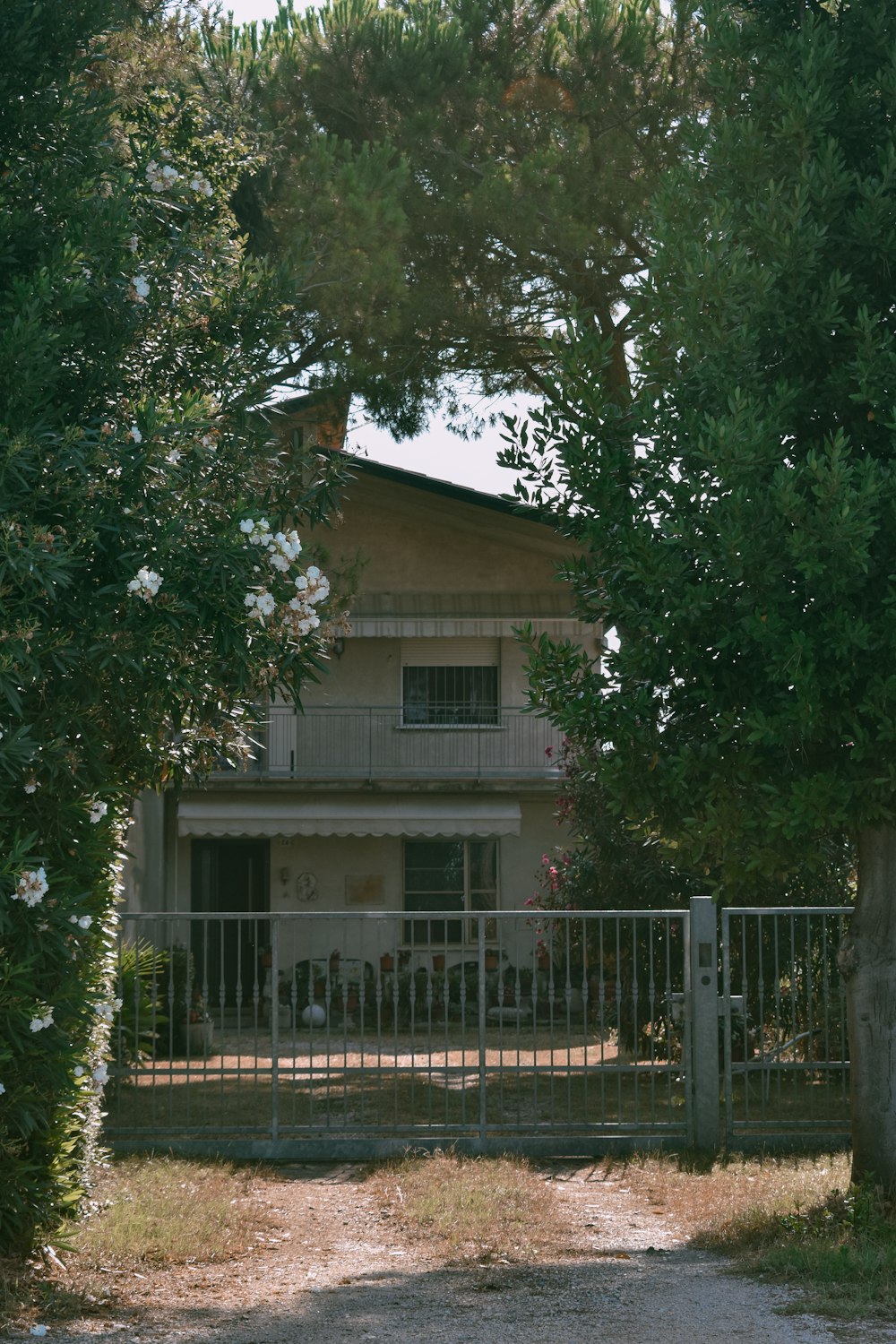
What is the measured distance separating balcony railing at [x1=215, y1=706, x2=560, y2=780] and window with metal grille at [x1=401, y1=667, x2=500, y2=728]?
30cm

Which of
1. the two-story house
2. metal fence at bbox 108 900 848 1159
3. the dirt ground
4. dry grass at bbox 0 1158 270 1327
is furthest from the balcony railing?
the dirt ground

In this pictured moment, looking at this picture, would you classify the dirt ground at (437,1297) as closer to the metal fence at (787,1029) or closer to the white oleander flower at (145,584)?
the metal fence at (787,1029)

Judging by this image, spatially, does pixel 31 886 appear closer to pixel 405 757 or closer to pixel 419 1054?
pixel 419 1054

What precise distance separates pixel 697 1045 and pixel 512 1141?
4.88 feet

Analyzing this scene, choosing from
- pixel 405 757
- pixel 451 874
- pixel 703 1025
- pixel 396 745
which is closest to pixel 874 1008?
pixel 703 1025

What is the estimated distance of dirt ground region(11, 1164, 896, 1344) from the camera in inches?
247

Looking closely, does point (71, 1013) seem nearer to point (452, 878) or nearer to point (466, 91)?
point (466, 91)

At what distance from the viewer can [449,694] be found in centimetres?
2572

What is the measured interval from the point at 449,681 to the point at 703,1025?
15400mm

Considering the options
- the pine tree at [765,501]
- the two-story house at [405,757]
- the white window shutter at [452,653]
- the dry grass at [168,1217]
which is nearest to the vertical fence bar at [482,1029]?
the dry grass at [168,1217]

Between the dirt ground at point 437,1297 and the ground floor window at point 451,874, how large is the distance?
16860 millimetres

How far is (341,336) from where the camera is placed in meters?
18.3

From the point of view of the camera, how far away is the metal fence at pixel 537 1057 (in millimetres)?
10609

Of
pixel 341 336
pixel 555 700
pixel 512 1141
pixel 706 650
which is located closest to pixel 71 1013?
pixel 555 700
